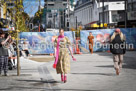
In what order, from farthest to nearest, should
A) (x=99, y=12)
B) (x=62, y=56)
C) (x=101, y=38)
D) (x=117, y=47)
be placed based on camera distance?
(x=99, y=12) < (x=101, y=38) < (x=117, y=47) < (x=62, y=56)

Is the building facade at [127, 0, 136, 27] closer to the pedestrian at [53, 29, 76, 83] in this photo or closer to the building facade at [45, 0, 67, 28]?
the pedestrian at [53, 29, 76, 83]

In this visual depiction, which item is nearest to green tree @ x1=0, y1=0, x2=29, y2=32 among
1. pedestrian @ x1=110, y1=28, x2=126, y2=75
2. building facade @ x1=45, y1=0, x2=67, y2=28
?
pedestrian @ x1=110, y1=28, x2=126, y2=75

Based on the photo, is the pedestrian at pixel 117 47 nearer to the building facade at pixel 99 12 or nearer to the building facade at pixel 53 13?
the building facade at pixel 99 12

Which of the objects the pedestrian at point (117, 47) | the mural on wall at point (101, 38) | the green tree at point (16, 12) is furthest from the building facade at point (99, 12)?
the pedestrian at point (117, 47)

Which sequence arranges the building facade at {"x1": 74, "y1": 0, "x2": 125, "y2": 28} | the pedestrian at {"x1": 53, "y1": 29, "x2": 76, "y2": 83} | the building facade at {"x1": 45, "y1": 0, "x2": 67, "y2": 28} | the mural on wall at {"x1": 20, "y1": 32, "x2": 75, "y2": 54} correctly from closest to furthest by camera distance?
1. the pedestrian at {"x1": 53, "y1": 29, "x2": 76, "y2": 83}
2. the mural on wall at {"x1": 20, "y1": 32, "x2": 75, "y2": 54}
3. the building facade at {"x1": 74, "y1": 0, "x2": 125, "y2": 28}
4. the building facade at {"x1": 45, "y1": 0, "x2": 67, "y2": 28}

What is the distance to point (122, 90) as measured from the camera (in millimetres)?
9523

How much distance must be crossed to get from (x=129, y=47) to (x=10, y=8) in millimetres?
20587

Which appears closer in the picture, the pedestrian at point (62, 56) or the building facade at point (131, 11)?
the pedestrian at point (62, 56)

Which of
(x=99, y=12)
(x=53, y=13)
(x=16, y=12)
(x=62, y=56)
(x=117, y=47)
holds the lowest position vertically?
(x=62, y=56)

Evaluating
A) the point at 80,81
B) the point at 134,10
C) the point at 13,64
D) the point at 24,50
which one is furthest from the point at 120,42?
the point at 134,10

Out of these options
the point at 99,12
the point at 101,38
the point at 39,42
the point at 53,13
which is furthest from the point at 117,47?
the point at 53,13

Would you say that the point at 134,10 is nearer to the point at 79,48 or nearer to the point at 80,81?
the point at 79,48

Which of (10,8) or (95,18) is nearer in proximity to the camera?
(10,8)

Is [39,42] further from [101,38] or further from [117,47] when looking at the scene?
[117,47]
